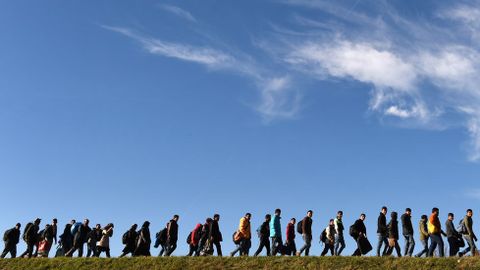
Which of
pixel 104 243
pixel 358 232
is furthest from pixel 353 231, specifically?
pixel 104 243

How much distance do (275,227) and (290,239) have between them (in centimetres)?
109

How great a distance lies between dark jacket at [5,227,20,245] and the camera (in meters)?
26.7

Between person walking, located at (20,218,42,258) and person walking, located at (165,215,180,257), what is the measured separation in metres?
6.63

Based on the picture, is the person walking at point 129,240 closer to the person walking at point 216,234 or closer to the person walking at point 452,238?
the person walking at point 216,234

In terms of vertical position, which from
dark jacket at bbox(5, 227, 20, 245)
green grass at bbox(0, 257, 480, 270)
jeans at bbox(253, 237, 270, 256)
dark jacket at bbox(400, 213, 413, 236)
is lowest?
green grass at bbox(0, 257, 480, 270)

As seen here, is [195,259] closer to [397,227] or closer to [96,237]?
[96,237]

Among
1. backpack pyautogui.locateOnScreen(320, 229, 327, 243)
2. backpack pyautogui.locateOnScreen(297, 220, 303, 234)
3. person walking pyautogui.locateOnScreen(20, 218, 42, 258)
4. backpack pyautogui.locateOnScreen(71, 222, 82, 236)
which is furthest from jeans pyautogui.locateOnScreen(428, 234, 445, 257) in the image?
person walking pyautogui.locateOnScreen(20, 218, 42, 258)

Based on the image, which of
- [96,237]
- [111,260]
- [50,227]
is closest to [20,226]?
[50,227]

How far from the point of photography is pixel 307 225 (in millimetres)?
23828

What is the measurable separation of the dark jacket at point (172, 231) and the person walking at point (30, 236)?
671 centimetres

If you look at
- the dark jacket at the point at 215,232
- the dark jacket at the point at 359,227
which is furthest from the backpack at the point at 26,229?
the dark jacket at the point at 359,227

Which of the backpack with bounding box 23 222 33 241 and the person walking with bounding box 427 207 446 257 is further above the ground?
the backpack with bounding box 23 222 33 241

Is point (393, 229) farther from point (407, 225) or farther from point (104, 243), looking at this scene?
point (104, 243)

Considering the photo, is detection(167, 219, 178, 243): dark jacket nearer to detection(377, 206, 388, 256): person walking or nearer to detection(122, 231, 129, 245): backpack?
detection(122, 231, 129, 245): backpack
